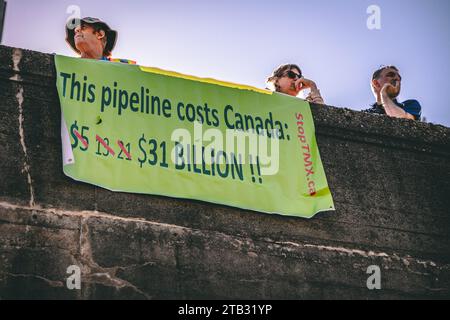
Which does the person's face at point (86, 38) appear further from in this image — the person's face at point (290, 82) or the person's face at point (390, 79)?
the person's face at point (390, 79)

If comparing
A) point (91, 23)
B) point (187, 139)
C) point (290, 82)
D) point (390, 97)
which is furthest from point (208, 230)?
point (390, 97)

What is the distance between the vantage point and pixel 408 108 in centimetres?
609

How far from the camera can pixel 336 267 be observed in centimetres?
476

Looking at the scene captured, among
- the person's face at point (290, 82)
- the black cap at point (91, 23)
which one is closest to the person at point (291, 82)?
the person's face at point (290, 82)

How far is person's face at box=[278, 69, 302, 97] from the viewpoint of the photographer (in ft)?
19.4

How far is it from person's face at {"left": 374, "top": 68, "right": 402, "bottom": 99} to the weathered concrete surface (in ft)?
2.45

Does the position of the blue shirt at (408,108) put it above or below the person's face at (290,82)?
below

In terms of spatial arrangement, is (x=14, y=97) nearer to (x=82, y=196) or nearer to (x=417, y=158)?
(x=82, y=196)

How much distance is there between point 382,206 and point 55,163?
7.05 feet

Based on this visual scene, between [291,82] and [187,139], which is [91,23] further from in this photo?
[291,82]

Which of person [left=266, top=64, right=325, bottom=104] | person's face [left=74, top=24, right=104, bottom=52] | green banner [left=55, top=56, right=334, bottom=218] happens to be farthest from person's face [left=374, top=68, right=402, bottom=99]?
→ person's face [left=74, top=24, right=104, bottom=52]

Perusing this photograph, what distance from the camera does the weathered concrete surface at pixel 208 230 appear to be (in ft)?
13.8

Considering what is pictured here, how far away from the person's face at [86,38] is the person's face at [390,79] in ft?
7.22
